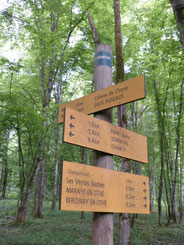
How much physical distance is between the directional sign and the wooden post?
174 mm

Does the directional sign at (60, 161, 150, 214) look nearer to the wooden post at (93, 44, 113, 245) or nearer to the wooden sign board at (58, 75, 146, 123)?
the wooden post at (93, 44, 113, 245)

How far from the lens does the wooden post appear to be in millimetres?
2330

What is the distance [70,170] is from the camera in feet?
6.67

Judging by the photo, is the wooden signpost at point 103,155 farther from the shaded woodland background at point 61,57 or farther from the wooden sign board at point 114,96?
the shaded woodland background at point 61,57

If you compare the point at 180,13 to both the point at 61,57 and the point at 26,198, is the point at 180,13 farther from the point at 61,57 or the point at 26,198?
the point at 26,198

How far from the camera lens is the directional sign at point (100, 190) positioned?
1.98 meters

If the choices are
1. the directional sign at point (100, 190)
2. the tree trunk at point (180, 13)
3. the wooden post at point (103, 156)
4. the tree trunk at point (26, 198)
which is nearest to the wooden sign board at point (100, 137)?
the wooden post at point (103, 156)

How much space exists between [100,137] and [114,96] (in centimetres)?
53

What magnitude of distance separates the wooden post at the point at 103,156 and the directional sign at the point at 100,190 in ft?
0.57

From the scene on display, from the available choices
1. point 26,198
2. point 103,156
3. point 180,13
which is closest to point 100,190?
point 103,156


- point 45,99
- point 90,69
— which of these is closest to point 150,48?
point 90,69

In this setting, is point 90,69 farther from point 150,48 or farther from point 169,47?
point 169,47

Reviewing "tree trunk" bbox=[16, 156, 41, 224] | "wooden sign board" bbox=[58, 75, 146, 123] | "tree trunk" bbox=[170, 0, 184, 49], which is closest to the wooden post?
"wooden sign board" bbox=[58, 75, 146, 123]

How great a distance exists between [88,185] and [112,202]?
1.22 feet
